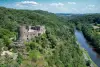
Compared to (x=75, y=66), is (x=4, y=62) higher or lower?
higher

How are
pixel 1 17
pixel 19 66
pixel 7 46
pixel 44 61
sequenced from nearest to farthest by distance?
pixel 19 66 < pixel 44 61 < pixel 7 46 < pixel 1 17

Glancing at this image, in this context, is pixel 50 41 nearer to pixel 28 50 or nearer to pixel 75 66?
pixel 75 66

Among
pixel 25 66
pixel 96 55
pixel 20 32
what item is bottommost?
pixel 96 55

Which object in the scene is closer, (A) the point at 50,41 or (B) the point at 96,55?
(A) the point at 50,41

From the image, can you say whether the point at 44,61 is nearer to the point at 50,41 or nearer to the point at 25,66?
the point at 25,66

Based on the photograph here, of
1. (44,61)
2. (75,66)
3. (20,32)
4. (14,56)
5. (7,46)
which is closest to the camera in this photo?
(14,56)

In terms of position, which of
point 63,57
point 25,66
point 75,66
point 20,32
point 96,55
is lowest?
point 96,55

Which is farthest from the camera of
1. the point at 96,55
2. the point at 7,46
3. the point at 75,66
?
the point at 96,55

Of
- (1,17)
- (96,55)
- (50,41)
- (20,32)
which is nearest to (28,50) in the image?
(20,32)

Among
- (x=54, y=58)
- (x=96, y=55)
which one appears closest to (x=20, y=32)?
(x=54, y=58)
